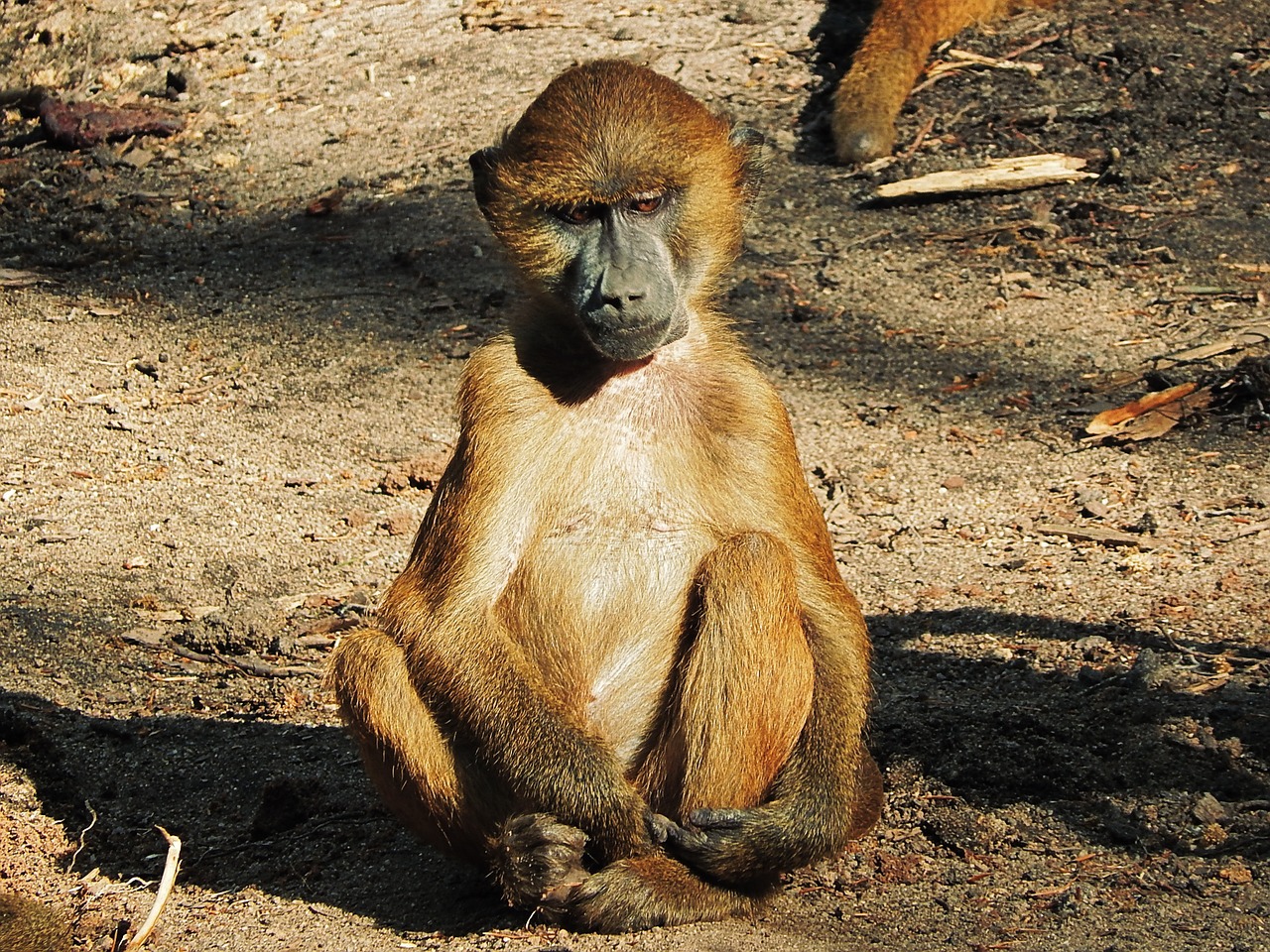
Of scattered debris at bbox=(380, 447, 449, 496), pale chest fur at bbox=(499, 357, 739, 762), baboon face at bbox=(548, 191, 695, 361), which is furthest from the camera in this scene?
scattered debris at bbox=(380, 447, 449, 496)

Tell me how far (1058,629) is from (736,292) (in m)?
3.76

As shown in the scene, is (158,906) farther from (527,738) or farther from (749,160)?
(749,160)

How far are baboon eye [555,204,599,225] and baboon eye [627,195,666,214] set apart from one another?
116 mm

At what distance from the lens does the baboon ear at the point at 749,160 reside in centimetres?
523

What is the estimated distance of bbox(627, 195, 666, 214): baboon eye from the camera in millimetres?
4617

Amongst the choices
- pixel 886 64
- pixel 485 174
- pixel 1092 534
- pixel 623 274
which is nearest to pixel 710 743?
pixel 623 274

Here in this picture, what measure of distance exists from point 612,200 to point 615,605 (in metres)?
1.22

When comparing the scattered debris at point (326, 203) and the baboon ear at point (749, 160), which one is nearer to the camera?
the baboon ear at point (749, 160)

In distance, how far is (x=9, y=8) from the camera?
12.3 metres

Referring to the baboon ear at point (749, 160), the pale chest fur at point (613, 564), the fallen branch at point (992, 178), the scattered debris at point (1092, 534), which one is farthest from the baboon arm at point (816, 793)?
the fallen branch at point (992, 178)

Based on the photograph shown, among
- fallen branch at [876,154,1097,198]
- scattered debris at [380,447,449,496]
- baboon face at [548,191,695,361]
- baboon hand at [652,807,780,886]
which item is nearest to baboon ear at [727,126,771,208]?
baboon face at [548,191,695,361]

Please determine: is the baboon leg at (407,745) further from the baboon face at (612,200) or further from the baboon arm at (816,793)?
the baboon face at (612,200)

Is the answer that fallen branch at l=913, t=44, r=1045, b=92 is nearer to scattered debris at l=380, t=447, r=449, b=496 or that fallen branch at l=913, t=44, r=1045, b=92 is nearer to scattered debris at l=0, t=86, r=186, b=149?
scattered debris at l=380, t=447, r=449, b=496

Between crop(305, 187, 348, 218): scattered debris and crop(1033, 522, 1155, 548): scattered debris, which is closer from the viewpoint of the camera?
crop(1033, 522, 1155, 548): scattered debris
